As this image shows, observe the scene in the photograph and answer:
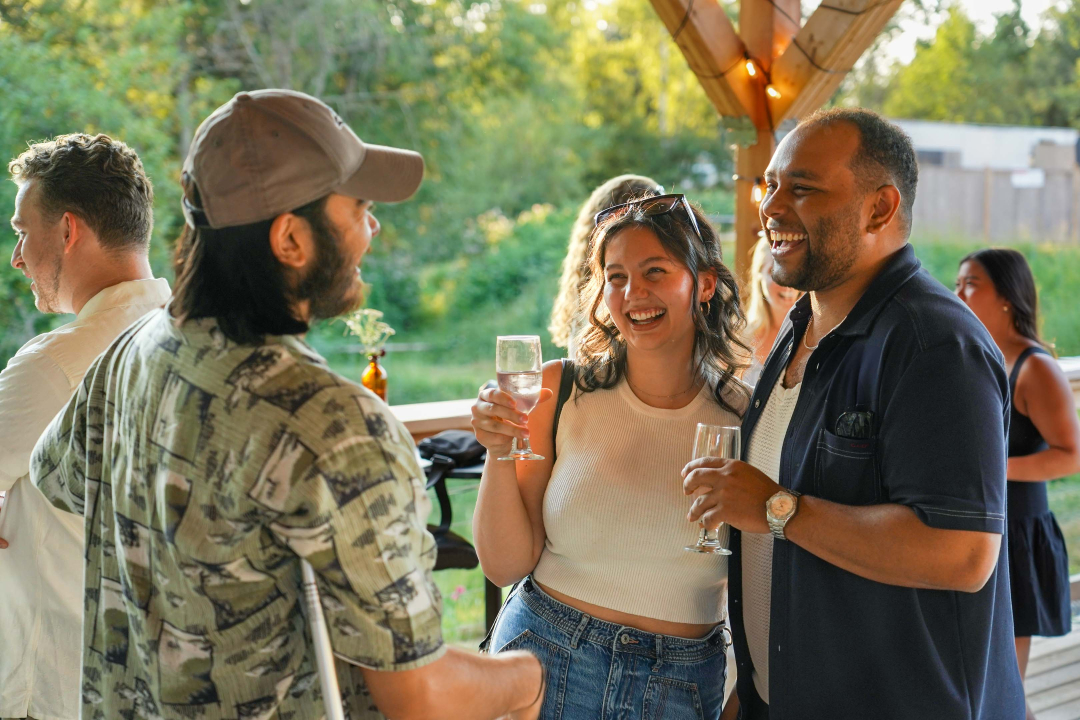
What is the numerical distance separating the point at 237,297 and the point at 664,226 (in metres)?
1.02

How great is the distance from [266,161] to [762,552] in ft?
3.89

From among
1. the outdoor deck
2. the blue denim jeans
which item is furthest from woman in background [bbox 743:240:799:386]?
the blue denim jeans

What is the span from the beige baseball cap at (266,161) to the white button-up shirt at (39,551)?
875 millimetres

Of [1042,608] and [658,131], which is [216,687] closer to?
[1042,608]

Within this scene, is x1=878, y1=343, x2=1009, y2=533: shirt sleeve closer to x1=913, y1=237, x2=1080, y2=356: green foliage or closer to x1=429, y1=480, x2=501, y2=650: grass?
x1=429, y1=480, x2=501, y2=650: grass

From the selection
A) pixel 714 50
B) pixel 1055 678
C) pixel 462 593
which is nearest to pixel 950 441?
pixel 714 50

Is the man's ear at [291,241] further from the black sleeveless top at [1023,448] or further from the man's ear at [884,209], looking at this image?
the black sleeveless top at [1023,448]

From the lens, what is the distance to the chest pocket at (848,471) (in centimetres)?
152

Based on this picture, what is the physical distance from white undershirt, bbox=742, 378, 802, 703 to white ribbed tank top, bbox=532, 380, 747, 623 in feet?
0.18

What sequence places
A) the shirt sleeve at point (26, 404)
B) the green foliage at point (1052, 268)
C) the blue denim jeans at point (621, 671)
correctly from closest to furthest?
1. the blue denim jeans at point (621, 671)
2. the shirt sleeve at point (26, 404)
3. the green foliage at point (1052, 268)

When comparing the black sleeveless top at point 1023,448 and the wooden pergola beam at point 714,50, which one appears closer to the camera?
the black sleeveless top at point 1023,448

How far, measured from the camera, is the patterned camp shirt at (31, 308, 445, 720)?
1.01 meters

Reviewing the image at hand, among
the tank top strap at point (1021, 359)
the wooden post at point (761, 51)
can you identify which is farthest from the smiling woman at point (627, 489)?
the wooden post at point (761, 51)

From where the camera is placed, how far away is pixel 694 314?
1.90 m
